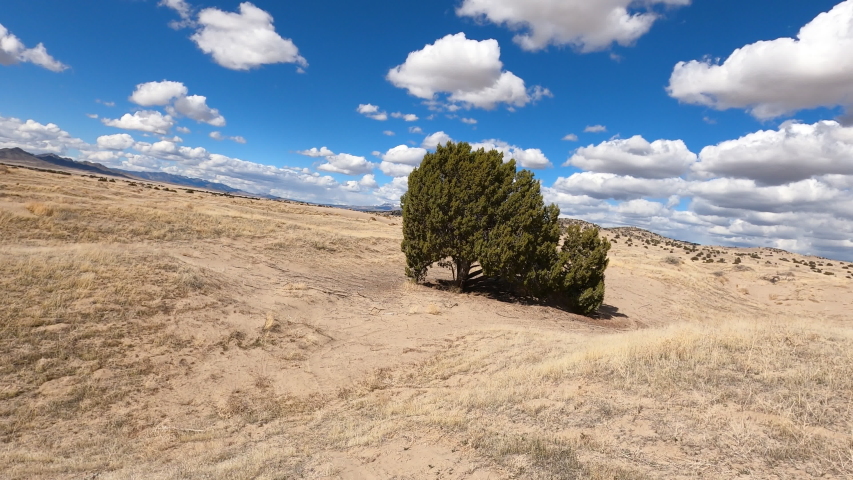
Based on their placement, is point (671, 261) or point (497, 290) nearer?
point (497, 290)

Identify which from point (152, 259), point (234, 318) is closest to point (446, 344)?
point (234, 318)

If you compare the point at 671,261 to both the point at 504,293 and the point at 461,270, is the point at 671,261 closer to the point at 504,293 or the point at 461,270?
the point at 504,293

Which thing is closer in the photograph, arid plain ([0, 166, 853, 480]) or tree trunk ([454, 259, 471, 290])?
arid plain ([0, 166, 853, 480])

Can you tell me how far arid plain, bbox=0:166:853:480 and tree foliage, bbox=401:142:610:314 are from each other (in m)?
1.88

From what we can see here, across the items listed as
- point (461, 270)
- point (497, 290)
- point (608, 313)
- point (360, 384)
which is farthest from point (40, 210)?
point (608, 313)

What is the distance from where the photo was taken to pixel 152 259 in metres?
14.6

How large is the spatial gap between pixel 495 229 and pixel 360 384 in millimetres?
10317

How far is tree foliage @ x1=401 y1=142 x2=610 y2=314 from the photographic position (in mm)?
18391

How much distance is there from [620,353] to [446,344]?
5429 millimetres

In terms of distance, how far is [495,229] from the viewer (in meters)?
18.2

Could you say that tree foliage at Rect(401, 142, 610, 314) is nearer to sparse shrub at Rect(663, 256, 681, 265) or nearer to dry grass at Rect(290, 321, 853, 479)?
dry grass at Rect(290, 321, 853, 479)

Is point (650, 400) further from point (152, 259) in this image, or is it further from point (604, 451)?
point (152, 259)

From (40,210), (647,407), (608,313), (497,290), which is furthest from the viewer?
(497,290)

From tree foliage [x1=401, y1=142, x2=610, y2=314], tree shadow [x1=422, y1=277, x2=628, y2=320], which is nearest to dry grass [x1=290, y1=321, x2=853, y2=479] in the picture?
tree foliage [x1=401, y1=142, x2=610, y2=314]
